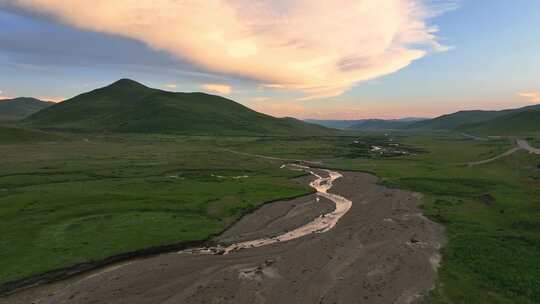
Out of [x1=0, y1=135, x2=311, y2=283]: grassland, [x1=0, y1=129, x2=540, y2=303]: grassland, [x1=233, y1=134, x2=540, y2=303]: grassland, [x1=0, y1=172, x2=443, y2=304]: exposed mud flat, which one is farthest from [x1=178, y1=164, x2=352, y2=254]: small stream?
[x1=233, y1=134, x2=540, y2=303]: grassland

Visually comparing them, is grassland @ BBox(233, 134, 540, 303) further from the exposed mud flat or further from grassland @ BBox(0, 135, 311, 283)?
grassland @ BBox(0, 135, 311, 283)

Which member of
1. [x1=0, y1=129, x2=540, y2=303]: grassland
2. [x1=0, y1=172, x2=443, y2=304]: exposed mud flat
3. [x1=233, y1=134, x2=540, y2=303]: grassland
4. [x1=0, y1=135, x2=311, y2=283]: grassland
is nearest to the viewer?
[x1=0, y1=172, x2=443, y2=304]: exposed mud flat

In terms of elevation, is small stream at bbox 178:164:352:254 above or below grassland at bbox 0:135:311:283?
below

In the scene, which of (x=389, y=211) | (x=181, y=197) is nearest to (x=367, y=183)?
(x=389, y=211)

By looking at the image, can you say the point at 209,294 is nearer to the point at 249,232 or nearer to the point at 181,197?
the point at 249,232

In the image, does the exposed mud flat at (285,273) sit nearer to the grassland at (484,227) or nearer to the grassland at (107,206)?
the grassland at (484,227)

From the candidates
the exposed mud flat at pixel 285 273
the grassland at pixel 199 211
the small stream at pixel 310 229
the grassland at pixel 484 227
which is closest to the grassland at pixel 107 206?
the grassland at pixel 199 211
